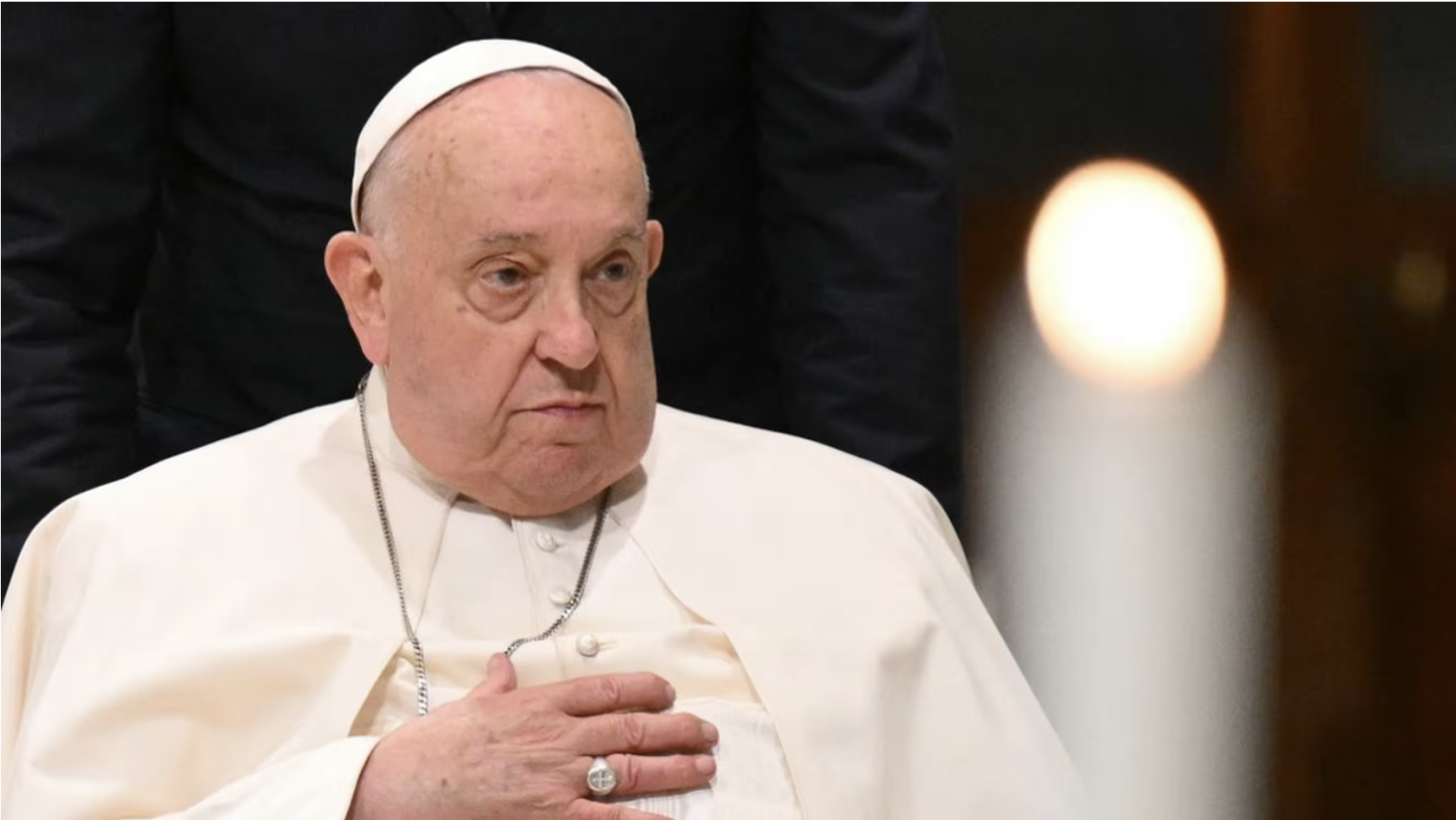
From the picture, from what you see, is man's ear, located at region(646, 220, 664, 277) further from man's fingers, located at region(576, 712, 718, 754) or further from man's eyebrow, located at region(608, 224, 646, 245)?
man's fingers, located at region(576, 712, 718, 754)

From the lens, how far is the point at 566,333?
7.91ft

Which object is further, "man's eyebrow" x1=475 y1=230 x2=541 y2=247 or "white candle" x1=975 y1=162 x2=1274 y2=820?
"white candle" x1=975 y1=162 x2=1274 y2=820

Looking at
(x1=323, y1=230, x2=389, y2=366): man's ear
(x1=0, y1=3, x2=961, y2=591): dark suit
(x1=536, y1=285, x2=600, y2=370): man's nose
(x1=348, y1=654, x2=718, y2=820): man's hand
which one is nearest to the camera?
(x1=348, y1=654, x2=718, y2=820): man's hand

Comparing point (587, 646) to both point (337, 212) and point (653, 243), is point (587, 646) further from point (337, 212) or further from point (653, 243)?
point (337, 212)

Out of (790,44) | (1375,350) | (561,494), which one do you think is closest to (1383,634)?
(1375,350)

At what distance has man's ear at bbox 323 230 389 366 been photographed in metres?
2.53

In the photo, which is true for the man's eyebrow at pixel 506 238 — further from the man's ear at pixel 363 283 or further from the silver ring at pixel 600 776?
the silver ring at pixel 600 776

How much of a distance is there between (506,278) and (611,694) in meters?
0.40

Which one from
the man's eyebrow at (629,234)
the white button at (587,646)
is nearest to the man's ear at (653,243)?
the man's eyebrow at (629,234)

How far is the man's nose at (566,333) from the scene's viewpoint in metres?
2.41

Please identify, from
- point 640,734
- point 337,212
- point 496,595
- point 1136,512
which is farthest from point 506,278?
point 1136,512

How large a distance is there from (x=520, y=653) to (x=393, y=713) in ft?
0.44

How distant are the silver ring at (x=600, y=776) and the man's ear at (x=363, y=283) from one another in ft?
1.58

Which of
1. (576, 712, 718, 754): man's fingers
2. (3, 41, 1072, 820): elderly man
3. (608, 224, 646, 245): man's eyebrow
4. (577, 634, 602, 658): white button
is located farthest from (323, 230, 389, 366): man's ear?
(576, 712, 718, 754): man's fingers
